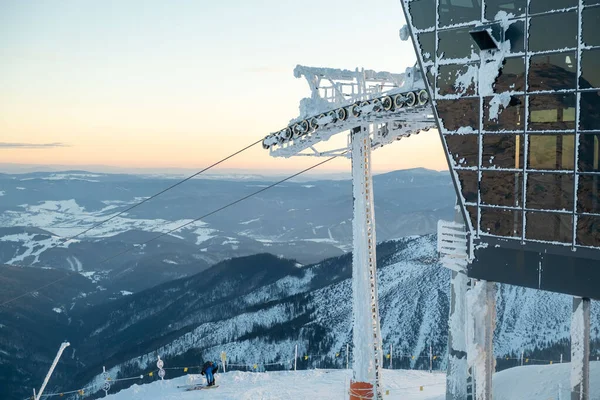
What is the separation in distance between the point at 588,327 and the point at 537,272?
2.22 m

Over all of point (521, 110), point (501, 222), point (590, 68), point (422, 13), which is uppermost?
point (422, 13)

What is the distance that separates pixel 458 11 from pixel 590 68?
12.7 ft

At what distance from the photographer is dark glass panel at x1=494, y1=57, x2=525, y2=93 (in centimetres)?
1686

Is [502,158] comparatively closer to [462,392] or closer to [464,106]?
[464,106]

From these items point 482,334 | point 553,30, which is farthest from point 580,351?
point 553,30

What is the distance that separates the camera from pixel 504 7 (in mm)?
16703

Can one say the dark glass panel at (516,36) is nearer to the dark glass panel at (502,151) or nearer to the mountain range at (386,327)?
the dark glass panel at (502,151)

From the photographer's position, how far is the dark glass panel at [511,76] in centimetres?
1686

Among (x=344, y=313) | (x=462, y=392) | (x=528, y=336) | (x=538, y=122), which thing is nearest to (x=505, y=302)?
(x=528, y=336)

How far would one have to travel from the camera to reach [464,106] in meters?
17.9

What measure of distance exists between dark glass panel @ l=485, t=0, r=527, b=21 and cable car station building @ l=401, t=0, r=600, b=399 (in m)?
0.03

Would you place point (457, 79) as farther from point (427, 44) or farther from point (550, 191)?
point (550, 191)

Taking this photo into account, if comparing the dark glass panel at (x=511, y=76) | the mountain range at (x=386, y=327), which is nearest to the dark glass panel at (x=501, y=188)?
the dark glass panel at (x=511, y=76)

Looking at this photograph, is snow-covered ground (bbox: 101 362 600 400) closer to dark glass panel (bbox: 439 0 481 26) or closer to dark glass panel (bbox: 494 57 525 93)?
dark glass panel (bbox: 494 57 525 93)
